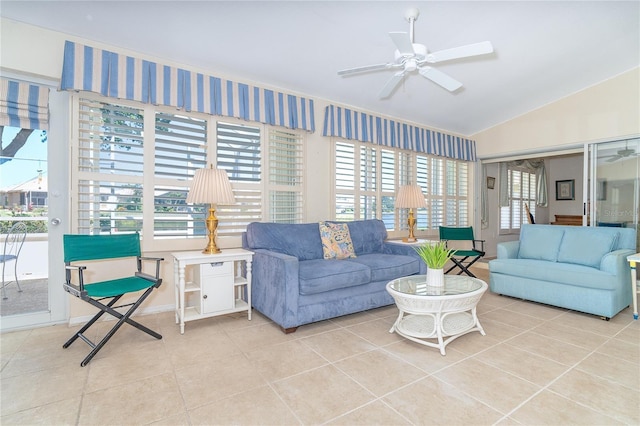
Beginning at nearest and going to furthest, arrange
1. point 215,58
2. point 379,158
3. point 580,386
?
point 580,386 → point 215,58 → point 379,158

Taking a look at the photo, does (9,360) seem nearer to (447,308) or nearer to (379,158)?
(447,308)

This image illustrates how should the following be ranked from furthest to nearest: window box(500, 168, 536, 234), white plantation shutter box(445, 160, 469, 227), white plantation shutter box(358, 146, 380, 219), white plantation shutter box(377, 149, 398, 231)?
window box(500, 168, 536, 234) → white plantation shutter box(445, 160, 469, 227) → white plantation shutter box(377, 149, 398, 231) → white plantation shutter box(358, 146, 380, 219)

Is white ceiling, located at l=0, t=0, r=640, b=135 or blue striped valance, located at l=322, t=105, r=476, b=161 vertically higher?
white ceiling, located at l=0, t=0, r=640, b=135

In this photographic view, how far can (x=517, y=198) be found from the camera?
282 inches

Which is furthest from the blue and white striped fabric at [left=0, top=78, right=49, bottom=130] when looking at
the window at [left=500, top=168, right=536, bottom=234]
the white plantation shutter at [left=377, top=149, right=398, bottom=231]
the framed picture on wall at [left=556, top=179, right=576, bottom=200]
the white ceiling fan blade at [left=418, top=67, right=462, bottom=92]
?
the framed picture on wall at [left=556, top=179, right=576, bottom=200]

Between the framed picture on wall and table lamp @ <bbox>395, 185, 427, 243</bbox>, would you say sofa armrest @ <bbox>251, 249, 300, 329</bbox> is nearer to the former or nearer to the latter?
table lamp @ <bbox>395, 185, 427, 243</bbox>

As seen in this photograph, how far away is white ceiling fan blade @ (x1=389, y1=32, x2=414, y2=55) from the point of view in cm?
218

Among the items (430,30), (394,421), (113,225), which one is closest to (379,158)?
(430,30)

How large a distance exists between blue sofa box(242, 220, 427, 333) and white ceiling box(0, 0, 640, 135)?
1738mm

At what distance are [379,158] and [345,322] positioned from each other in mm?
2733

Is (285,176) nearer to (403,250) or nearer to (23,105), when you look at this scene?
(403,250)

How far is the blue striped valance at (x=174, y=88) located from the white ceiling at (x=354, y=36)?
0.45ft

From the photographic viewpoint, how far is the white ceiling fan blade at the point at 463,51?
227 cm

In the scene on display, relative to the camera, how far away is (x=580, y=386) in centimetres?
189
